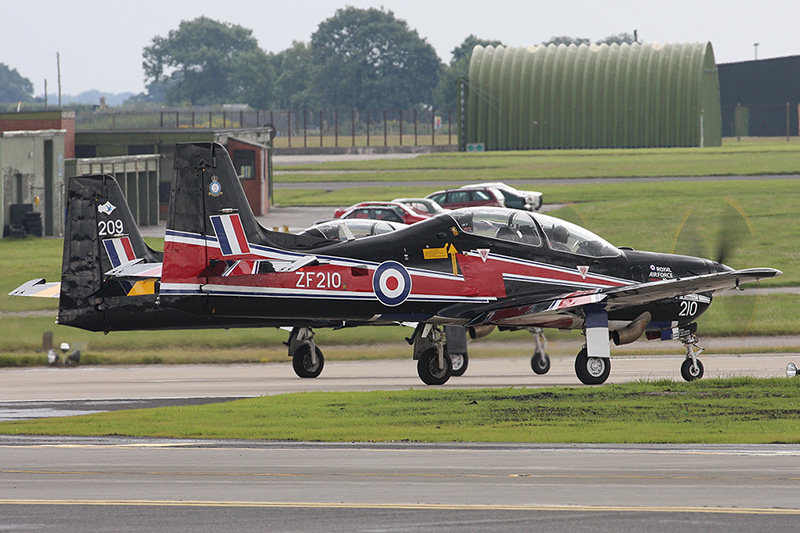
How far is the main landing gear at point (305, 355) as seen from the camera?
22.1 m

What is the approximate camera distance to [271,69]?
19612 cm

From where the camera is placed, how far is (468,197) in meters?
48.6

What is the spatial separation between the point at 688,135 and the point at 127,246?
70.0m

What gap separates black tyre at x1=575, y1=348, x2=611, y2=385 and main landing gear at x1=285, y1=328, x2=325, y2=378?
5632 mm

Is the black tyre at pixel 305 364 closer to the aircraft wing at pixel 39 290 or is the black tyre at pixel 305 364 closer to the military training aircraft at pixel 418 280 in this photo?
the military training aircraft at pixel 418 280

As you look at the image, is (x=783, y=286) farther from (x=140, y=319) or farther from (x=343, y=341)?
(x=140, y=319)

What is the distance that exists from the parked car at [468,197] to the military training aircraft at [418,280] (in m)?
27.5

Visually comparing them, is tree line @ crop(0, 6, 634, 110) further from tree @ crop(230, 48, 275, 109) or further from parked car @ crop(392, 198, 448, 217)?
parked car @ crop(392, 198, 448, 217)

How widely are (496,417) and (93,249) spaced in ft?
31.4

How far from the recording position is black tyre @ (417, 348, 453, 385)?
65.4ft

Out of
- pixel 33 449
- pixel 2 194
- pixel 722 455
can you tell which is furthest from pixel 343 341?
pixel 2 194

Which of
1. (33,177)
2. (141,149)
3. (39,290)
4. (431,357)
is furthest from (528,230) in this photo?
(141,149)

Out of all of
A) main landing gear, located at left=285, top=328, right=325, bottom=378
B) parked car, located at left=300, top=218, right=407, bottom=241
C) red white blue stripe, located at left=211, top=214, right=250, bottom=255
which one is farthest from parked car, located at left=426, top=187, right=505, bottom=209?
red white blue stripe, located at left=211, top=214, right=250, bottom=255

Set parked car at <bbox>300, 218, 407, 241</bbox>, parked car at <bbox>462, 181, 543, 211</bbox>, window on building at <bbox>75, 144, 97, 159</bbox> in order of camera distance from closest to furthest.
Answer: parked car at <bbox>300, 218, 407, 241</bbox>
parked car at <bbox>462, 181, 543, 211</bbox>
window on building at <bbox>75, 144, 97, 159</bbox>
